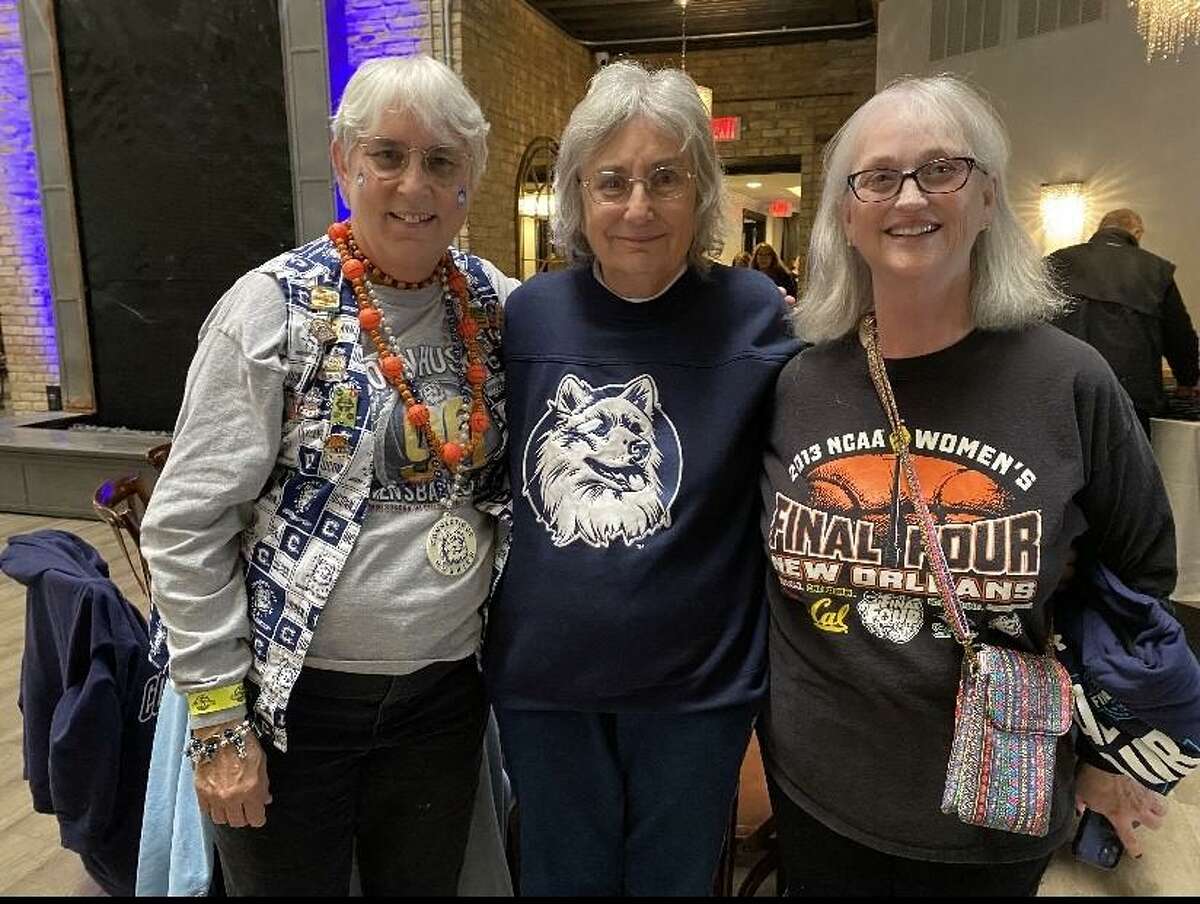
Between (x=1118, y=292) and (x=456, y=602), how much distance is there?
401cm

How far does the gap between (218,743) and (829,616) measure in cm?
88

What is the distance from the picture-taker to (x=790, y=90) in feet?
32.7

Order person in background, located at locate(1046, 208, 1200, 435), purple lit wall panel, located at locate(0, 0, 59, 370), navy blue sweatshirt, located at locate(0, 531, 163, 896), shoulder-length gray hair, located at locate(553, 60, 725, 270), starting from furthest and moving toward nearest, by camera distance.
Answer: purple lit wall panel, located at locate(0, 0, 59, 370) → person in background, located at locate(1046, 208, 1200, 435) → navy blue sweatshirt, located at locate(0, 531, 163, 896) → shoulder-length gray hair, located at locate(553, 60, 725, 270)

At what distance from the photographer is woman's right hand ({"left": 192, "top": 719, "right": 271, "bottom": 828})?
128 cm

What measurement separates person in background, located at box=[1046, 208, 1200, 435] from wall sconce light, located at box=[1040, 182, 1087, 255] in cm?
265

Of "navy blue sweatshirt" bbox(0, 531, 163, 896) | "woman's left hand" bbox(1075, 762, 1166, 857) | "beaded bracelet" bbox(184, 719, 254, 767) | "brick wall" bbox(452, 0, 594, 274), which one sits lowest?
"navy blue sweatshirt" bbox(0, 531, 163, 896)

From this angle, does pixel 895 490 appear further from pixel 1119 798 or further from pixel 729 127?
pixel 729 127

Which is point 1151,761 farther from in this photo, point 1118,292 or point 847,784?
point 1118,292

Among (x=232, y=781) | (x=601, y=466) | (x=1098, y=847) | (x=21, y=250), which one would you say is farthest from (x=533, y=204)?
(x=232, y=781)

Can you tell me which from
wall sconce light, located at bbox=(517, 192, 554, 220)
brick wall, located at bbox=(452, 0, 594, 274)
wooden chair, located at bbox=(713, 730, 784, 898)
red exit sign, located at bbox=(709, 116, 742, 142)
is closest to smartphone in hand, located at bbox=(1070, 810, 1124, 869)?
wooden chair, located at bbox=(713, 730, 784, 898)

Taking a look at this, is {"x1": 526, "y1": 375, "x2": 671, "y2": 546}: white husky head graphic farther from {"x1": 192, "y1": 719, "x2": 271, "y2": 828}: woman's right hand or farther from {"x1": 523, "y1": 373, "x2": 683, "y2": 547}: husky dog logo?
{"x1": 192, "y1": 719, "x2": 271, "y2": 828}: woman's right hand

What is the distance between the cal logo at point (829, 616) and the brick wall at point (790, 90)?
8862 millimetres

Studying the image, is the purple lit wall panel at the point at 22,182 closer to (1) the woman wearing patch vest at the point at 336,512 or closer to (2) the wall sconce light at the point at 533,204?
Result: (2) the wall sconce light at the point at 533,204

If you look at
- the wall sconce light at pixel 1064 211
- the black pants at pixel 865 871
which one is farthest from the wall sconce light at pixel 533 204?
the black pants at pixel 865 871
